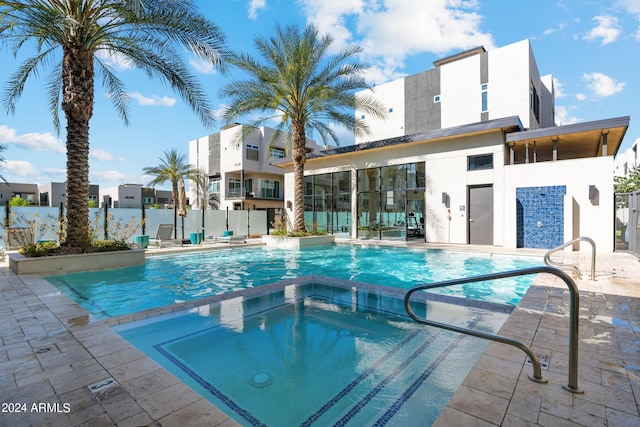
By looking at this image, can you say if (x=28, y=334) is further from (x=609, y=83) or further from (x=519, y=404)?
(x=609, y=83)

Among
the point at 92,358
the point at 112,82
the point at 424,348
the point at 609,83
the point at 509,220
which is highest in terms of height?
the point at 609,83

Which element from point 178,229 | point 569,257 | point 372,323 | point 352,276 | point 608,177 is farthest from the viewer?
point 178,229

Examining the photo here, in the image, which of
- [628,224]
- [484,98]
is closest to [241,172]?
[484,98]

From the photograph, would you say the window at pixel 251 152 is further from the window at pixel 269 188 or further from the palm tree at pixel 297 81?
the palm tree at pixel 297 81

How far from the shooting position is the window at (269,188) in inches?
1261

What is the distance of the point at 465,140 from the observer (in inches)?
567

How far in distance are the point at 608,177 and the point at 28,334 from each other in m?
16.1

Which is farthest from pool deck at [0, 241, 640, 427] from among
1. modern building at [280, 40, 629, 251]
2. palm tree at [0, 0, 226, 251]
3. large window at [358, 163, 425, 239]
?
large window at [358, 163, 425, 239]

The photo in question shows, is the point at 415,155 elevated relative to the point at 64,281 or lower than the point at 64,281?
elevated

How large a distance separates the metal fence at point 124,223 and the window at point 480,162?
1391 centimetres

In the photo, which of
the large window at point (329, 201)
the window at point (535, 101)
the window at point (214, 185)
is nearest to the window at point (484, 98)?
the window at point (535, 101)

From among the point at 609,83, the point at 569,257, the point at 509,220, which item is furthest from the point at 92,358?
the point at 609,83

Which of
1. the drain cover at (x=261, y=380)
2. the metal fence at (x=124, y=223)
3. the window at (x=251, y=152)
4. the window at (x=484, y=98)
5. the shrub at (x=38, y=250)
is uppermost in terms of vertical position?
the window at (x=484, y=98)

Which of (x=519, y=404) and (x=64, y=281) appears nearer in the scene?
(x=519, y=404)
